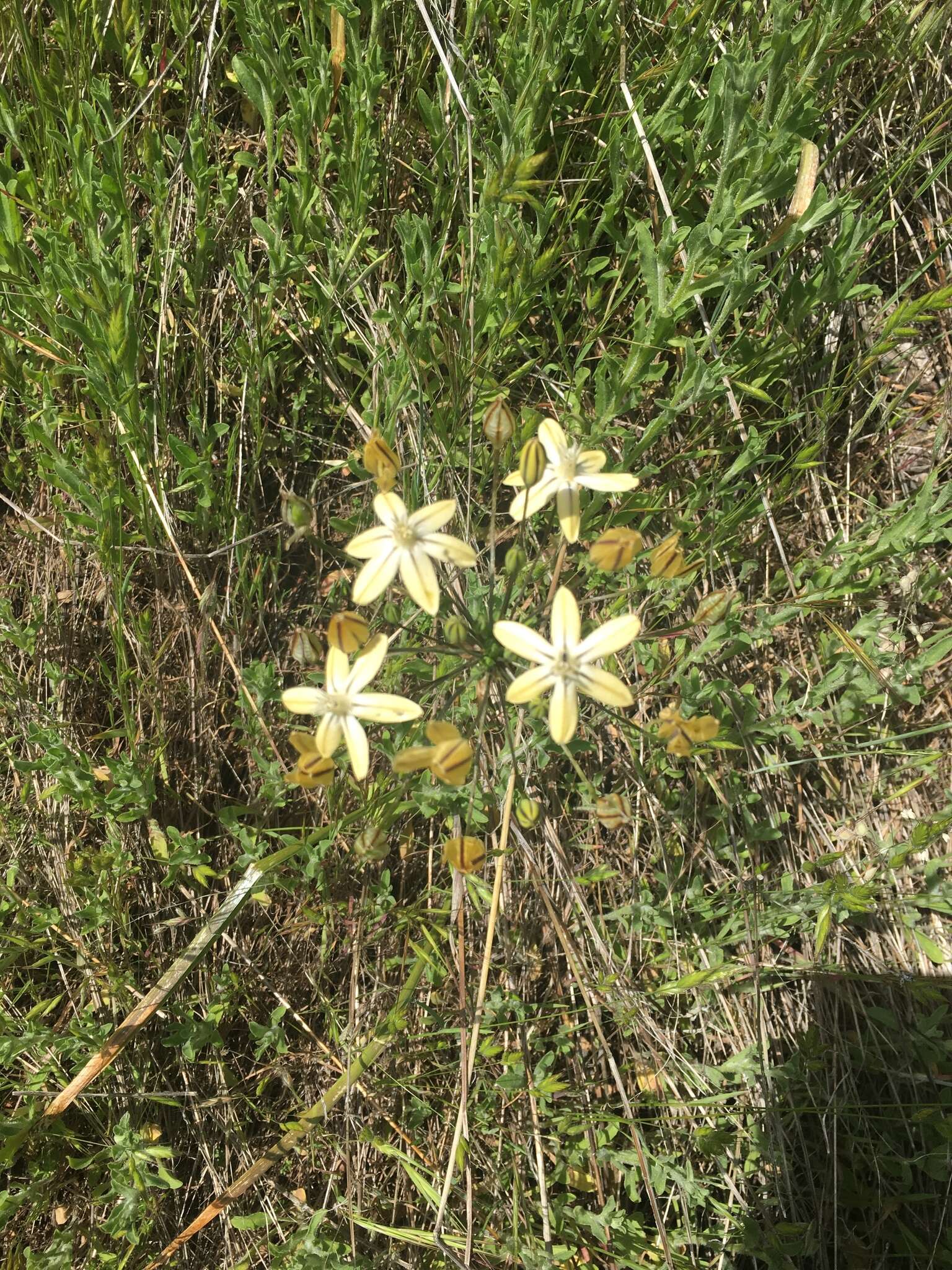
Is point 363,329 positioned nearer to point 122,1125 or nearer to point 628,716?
point 628,716

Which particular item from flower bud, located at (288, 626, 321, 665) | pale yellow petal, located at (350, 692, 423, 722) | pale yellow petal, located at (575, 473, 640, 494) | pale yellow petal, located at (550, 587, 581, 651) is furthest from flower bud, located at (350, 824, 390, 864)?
pale yellow petal, located at (575, 473, 640, 494)

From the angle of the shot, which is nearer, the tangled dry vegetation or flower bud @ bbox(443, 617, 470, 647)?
flower bud @ bbox(443, 617, 470, 647)

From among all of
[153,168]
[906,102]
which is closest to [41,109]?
[153,168]

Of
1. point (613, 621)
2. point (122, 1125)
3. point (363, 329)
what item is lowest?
point (122, 1125)

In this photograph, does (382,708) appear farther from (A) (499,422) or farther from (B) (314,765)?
(A) (499,422)

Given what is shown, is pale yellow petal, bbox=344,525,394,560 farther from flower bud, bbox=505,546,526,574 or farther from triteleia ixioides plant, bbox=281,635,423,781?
flower bud, bbox=505,546,526,574

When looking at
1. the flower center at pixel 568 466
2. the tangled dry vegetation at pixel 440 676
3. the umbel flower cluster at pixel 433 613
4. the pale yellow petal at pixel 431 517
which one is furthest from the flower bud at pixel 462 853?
the flower center at pixel 568 466

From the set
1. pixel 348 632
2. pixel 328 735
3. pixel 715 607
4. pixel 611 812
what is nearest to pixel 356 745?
pixel 328 735

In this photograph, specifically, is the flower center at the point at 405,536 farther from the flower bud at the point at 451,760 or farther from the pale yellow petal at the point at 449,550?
the flower bud at the point at 451,760
